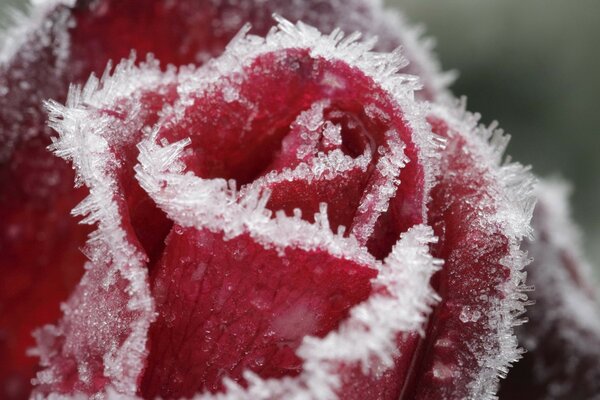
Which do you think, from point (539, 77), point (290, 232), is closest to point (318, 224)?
point (290, 232)

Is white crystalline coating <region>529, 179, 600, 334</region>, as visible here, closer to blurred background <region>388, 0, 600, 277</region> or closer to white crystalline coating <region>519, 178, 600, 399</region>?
white crystalline coating <region>519, 178, 600, 399</region>

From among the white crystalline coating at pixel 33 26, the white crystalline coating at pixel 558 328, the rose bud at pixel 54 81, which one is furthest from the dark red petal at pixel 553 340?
the white crystalline coating at pixel 33 26

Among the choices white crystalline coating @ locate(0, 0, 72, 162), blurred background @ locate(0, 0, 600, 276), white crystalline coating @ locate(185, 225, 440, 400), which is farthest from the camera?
blurred background @ locate(0, 0, 600, 276)

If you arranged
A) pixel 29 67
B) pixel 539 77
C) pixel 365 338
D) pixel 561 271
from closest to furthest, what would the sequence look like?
pixel 365 338 → pixel 29 67 → pixel 561 271 → pixel 539 77

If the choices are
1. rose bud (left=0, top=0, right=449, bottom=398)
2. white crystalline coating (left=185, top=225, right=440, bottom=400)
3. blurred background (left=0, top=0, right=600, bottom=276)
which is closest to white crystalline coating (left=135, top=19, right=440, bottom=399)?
white crystalline coating (left=185, top=225, right=440, bottom=400)

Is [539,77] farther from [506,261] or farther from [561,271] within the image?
[506,261]
